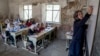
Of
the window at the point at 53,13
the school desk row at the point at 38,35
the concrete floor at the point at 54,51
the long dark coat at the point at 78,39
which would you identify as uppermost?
the window at the point at 53,13

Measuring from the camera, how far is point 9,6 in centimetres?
754

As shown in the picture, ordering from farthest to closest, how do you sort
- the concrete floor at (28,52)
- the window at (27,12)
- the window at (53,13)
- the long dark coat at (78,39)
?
the window at (27,12) < the window at (53,13) < the concrete floor at (28,52) < the long dark coat at (78,39)

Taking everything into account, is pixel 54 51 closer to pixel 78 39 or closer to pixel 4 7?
pixel 78 39

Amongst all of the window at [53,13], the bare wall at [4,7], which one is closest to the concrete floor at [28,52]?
the window at [53,13]

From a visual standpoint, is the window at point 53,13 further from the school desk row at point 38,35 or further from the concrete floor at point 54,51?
the concrete floor at point 54,51

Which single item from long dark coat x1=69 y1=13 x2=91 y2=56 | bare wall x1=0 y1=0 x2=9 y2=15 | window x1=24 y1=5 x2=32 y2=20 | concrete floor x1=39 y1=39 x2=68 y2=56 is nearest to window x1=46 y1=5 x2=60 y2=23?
window x1=24 y1=5 x2=32 y2=20

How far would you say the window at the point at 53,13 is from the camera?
6150 millimetres

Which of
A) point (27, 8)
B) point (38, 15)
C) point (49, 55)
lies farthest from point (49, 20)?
point (49, 55)

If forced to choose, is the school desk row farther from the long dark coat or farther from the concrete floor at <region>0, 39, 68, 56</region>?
the long dark coat

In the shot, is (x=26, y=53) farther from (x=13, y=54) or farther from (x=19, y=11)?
(x=19, y=11)

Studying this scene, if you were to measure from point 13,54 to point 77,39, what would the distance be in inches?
114

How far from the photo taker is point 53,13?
247 inches

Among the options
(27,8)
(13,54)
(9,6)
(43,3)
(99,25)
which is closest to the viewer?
(99,25)

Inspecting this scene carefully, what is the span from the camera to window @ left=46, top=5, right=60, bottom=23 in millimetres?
6150
